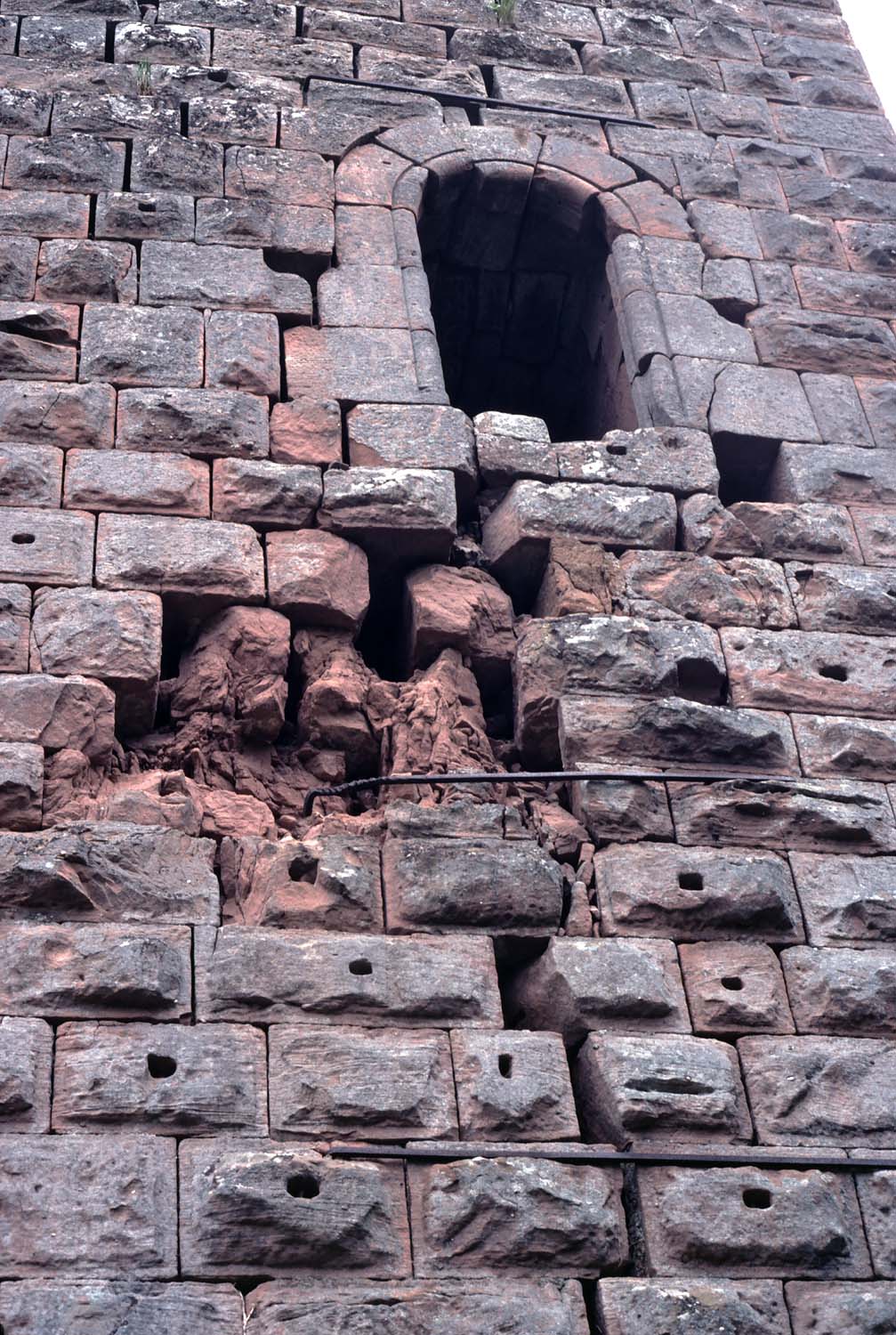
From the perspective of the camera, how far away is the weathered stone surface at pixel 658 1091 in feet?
16.6

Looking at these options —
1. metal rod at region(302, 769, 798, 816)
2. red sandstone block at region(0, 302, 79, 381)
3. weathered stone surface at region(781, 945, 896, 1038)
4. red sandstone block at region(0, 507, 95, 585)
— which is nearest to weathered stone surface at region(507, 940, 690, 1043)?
weathered stone surface at region(781, 945, 896, 1038)

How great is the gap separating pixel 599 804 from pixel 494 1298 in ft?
5.52

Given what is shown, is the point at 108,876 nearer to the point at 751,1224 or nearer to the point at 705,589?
the point at 751,1224

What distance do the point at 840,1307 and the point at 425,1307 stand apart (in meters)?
1.00

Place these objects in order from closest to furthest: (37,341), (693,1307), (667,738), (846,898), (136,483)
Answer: (693,1307) → (846,898) → (667,738) → (136,483) → (37,341)

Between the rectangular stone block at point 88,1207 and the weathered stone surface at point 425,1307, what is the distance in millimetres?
263

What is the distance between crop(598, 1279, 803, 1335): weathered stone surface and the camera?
462 centimetres

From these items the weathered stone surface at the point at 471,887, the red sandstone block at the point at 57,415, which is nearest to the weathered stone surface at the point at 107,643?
the red sandstone block at the point at 57,415

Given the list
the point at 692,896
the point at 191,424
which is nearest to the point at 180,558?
the point at 191,424

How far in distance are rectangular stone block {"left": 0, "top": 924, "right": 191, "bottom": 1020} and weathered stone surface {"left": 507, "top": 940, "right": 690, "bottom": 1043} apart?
0.95 metres

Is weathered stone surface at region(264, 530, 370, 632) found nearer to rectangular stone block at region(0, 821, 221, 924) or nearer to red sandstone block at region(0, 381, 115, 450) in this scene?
red sandstone block at region(0, 381, 115, 450)

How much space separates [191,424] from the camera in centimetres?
681

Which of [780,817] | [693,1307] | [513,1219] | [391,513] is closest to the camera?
[693,1307]

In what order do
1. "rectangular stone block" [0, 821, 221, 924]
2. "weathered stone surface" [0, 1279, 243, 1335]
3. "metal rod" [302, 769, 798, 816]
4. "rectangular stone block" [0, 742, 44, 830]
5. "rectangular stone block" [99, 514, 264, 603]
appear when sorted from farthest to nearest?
1. "rectangular stone block" [99, 514, 264, 603]
2. "metal rod" [302, 769, 798, 816]
3. "rectangular stone block" [0, 742, 44, 830]
4. "rectangular stone block" [0, 821, 221, 924]
5. "weathered stone surface" [0, 1279, 243, 1335]
